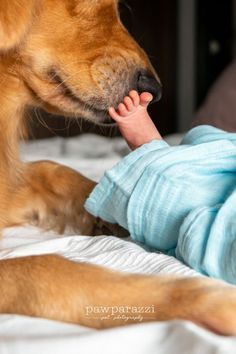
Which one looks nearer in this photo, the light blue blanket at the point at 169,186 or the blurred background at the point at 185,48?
the light blue blanket at the point at 169,186

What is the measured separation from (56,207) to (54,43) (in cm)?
37

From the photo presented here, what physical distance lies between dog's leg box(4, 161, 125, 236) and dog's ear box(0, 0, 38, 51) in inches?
15.1

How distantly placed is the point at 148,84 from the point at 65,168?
1.01 ft

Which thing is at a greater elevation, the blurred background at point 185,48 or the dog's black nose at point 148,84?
the dog's black nose at point 148,84

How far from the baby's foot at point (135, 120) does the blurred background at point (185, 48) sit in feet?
10.3

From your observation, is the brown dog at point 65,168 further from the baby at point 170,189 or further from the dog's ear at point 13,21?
the baby at point 170,189

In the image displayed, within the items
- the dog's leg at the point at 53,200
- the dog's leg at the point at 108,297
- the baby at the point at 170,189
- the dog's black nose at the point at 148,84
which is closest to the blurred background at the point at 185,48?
the dog's leg at the point at 53,200

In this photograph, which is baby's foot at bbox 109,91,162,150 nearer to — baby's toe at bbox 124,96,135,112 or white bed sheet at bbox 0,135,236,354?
baby's toe at bbox 124,96,135,112

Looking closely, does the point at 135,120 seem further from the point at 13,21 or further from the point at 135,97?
the point at 13,21

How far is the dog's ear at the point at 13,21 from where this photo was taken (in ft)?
3.30

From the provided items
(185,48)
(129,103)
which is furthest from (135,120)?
(185,48)

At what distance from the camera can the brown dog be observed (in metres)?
0.75

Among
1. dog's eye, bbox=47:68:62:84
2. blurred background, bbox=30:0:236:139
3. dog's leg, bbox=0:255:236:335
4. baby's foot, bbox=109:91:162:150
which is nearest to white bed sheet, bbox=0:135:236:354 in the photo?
dog's leg, bbox=0:255:236:335

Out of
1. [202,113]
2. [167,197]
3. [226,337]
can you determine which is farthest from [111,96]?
[202,113]
